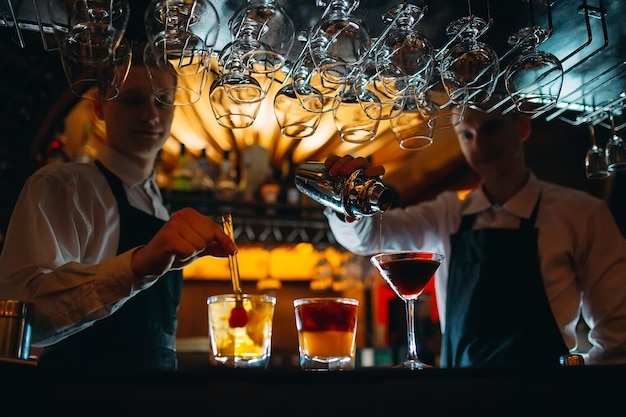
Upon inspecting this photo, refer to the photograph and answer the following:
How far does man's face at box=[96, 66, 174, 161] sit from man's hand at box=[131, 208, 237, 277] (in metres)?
0.64

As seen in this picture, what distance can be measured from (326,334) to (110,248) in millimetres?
823

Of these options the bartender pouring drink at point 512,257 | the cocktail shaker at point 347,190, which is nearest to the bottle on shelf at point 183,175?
the bartender pouring drink at point 512,257

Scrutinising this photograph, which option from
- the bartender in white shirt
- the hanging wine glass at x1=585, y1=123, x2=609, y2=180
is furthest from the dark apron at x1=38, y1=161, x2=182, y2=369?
the hanging wine glass at x1=585, y1=123, x2=609, y2=180

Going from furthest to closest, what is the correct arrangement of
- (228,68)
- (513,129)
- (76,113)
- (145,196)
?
(76,113) → (513,129) → (145,196) → (228,68)

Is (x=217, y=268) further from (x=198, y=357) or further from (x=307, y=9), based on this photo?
(x=307, y=9)

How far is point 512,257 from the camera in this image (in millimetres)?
2051

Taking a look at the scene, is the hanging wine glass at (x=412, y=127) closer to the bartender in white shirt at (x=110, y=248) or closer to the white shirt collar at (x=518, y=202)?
the bartender in white shirt at (x=110, y=248)

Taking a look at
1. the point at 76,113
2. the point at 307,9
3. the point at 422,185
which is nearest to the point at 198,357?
the point at 76,113

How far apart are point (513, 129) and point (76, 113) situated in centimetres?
277

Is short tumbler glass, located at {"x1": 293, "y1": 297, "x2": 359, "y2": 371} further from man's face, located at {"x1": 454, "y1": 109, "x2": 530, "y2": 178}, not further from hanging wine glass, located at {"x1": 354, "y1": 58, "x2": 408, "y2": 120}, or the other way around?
man's face, located at {"x1": 454, "y1": 109, "x2": 530, "y2": 178}

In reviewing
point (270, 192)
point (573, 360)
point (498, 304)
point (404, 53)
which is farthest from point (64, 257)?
point (270, 192)

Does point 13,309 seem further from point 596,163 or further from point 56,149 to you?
point 56,149

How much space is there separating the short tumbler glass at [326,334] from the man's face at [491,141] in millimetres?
1160

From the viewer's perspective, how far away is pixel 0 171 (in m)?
2.87
